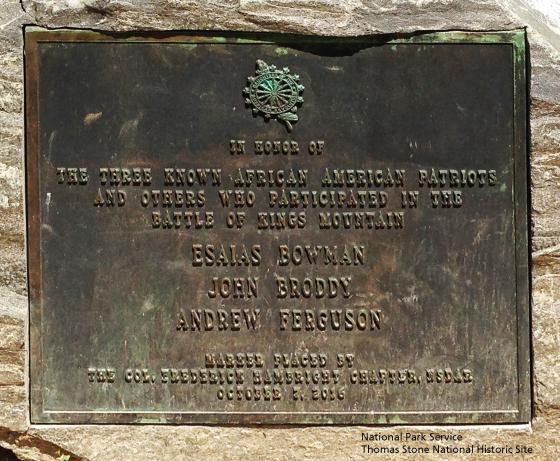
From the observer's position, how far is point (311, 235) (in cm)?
387

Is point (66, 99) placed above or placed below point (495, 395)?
above

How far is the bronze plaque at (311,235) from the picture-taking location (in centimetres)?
384

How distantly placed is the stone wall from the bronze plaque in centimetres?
6

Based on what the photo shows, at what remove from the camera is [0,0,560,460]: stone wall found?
381 centimetres

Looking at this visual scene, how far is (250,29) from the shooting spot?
151 inches

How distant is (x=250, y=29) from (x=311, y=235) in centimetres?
95

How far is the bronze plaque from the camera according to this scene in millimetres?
3844

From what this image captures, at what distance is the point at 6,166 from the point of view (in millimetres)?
3812

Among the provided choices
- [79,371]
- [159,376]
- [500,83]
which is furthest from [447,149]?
[79,371]

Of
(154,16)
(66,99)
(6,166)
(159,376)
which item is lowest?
(159,376)

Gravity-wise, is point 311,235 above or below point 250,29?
below

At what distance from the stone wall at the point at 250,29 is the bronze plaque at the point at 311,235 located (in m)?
0.06

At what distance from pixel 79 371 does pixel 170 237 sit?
717 mm

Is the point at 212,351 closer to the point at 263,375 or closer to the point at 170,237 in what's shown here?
the point at 263,375
